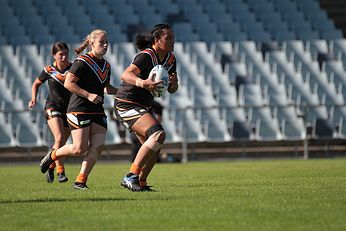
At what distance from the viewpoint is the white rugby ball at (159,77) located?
409 inches

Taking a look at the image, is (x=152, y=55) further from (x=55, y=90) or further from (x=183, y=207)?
(x=55, y=90)

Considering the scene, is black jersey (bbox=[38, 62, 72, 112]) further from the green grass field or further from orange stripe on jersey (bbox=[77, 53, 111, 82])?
orange stripe on jersey (bbox=[77, 53, 111, 82])

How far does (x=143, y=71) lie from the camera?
10758mm

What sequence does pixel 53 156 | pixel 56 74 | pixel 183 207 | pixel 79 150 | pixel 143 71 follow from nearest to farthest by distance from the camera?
pixel 183 207 < pixel 143 71 < pixel 79 150 < pixel 53 156 < pixel 56 74

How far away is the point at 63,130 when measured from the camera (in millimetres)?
13859

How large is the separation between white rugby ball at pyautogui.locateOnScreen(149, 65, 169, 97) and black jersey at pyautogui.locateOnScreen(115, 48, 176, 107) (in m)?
0.22

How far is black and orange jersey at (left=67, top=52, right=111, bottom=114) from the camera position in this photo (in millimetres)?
11195

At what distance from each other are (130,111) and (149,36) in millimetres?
930

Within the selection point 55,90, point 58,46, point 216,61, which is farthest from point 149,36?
point 216,61

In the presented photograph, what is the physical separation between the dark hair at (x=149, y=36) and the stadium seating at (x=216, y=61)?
12.7 metres

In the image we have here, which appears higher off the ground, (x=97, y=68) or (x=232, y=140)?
(x=97, y=68)

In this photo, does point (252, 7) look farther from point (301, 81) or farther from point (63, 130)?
point (63, 130)

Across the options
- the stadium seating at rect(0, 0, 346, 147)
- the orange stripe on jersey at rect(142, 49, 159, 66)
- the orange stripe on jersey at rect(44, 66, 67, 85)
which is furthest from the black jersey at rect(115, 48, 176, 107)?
the stadium seating at rect(0, 0, 346, 147)

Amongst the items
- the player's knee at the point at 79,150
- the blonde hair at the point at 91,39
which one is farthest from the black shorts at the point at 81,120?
the blonde hair at the point at 91,39
